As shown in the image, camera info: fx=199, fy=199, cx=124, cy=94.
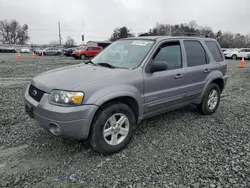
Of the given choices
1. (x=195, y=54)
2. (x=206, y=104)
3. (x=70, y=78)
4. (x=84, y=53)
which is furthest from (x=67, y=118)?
(x=84, y=53)

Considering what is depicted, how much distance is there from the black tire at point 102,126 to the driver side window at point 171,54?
1097 mm

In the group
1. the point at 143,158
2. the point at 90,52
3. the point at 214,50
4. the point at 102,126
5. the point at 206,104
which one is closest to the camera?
the point at 102,126

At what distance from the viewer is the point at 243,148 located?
327 cm

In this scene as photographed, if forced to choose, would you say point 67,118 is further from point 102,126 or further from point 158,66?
point 158,66

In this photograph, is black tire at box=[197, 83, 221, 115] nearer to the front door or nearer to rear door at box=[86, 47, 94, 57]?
the front door

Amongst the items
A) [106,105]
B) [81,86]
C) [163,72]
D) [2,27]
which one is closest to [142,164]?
[106,105]

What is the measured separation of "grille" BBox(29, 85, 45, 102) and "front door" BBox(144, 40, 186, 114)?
159cm

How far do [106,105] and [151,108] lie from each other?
3.01 feet

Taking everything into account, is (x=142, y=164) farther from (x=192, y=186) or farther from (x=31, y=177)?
(x=31, y=177)

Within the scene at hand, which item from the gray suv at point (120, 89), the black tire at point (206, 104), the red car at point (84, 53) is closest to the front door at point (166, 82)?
the gray suv at point (120, 89)

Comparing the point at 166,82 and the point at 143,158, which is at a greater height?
the point at 166,82

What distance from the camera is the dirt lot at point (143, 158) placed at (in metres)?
2.49

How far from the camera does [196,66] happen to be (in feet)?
13.6

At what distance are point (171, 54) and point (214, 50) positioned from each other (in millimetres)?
1666
